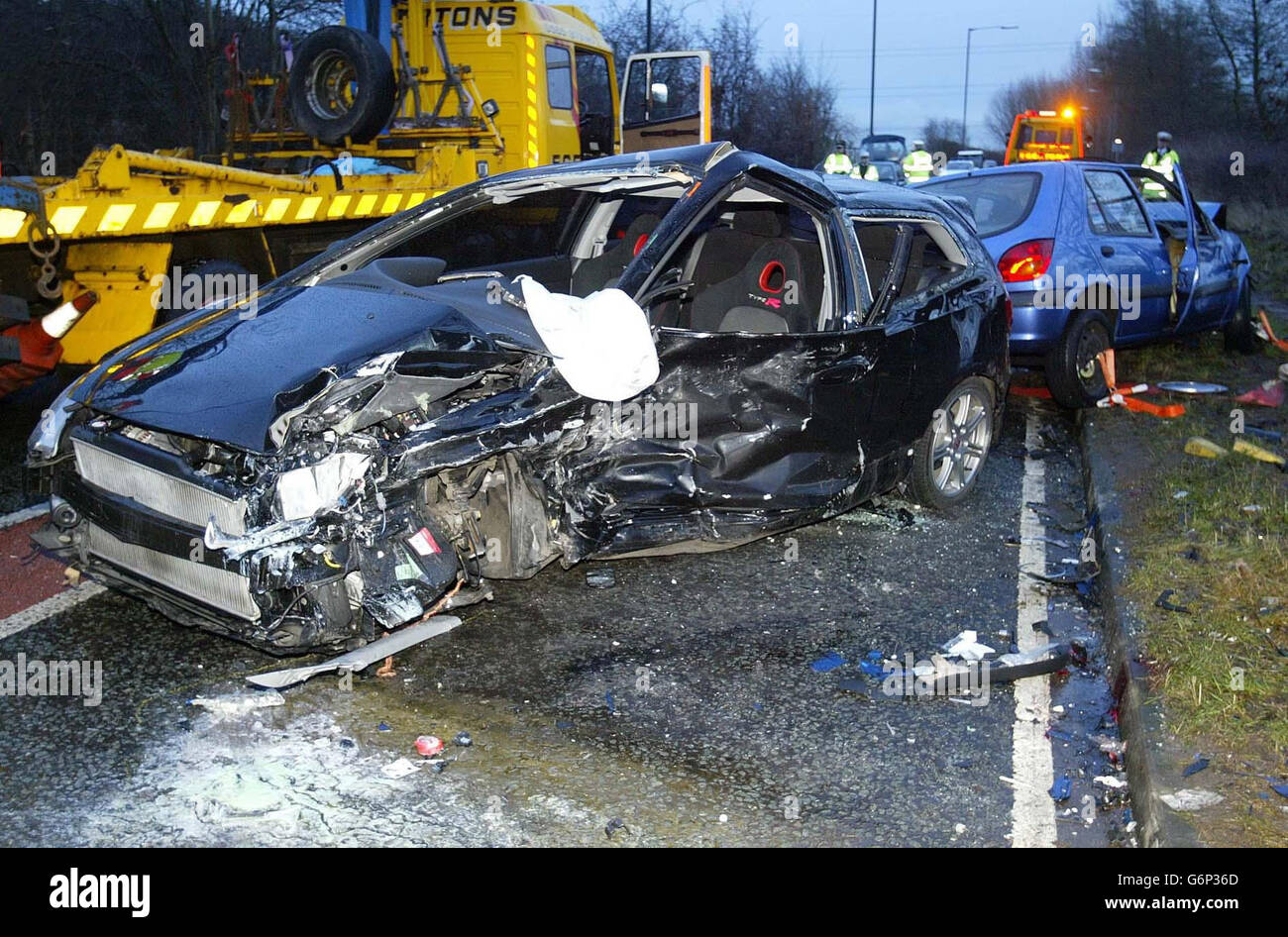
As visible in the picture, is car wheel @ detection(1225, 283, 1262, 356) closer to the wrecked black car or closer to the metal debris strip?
the wrecked black car

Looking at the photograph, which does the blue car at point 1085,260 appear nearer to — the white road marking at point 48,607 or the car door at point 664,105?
the car door at point 664,105

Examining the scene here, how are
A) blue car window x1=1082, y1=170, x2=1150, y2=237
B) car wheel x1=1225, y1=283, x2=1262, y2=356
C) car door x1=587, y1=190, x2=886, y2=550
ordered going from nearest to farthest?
car door x1=587, y1=190, x2=886, y2=550
blue car window x1=1082, y1=170, x2=1150, y2=237
car wheel x1=1225, y1=283, x2=1262, y2=356

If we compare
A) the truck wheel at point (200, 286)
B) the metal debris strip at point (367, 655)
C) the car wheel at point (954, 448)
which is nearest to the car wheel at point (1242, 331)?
the car wheel at point (954, 448)

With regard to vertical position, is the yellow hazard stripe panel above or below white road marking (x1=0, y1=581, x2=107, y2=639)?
above

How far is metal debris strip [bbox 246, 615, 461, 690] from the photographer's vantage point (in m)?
4.12

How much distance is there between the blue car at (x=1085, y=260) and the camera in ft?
27.5

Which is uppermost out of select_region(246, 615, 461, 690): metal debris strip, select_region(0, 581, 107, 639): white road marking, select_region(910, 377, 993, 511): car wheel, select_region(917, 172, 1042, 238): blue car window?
select_region(917, 172, 1042, 238): blue car window

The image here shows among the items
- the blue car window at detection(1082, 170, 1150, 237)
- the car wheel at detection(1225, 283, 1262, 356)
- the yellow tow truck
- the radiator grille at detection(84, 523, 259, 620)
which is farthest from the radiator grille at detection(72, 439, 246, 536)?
the car wheel at detection(1225, 283, 1262, 356)

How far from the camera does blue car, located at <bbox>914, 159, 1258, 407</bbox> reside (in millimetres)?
8375

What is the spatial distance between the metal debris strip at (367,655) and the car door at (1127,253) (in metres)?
5.88

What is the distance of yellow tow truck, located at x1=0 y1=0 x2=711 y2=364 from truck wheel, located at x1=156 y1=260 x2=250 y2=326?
13 mm

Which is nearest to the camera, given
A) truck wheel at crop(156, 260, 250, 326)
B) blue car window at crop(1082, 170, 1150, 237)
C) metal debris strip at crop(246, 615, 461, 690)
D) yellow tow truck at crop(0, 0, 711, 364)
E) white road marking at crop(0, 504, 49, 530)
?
metal debris strip at crop(246, 615, 461, 690)

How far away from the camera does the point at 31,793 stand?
3.40 meters
